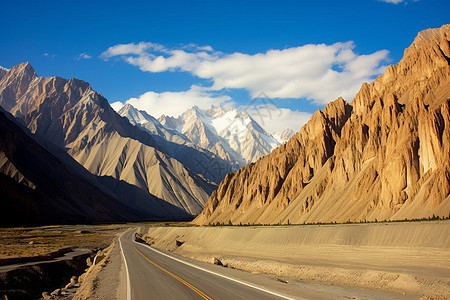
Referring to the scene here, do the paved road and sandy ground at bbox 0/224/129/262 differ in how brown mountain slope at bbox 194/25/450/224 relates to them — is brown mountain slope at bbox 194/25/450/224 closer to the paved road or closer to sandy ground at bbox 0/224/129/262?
the paved road

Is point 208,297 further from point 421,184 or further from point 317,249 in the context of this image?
point 421,184

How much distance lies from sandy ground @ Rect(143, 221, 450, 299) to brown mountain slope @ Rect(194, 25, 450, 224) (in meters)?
19.2

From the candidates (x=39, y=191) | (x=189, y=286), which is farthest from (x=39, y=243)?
(x=39, y=191)

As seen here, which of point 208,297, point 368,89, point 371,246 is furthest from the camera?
point 368,89

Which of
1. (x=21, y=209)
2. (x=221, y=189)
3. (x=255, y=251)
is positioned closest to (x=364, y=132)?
(x=255, y=251)

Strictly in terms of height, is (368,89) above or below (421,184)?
above

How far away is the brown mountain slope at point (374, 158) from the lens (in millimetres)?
60656

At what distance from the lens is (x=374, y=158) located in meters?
75.9

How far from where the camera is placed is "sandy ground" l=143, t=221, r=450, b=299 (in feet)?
66.5

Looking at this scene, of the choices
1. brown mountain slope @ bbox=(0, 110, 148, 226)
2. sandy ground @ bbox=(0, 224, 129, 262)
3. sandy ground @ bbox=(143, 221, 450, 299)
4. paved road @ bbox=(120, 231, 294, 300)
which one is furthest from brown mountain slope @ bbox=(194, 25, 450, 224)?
brown mountain slope @ bbox=(0, 110, 148, 226)

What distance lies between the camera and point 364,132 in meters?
85.9

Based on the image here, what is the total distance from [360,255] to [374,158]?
4922 centimetres

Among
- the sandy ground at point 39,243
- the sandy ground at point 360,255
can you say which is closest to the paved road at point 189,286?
the sandy ground at point 360,255

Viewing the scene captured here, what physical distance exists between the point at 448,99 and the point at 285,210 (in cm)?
4405
